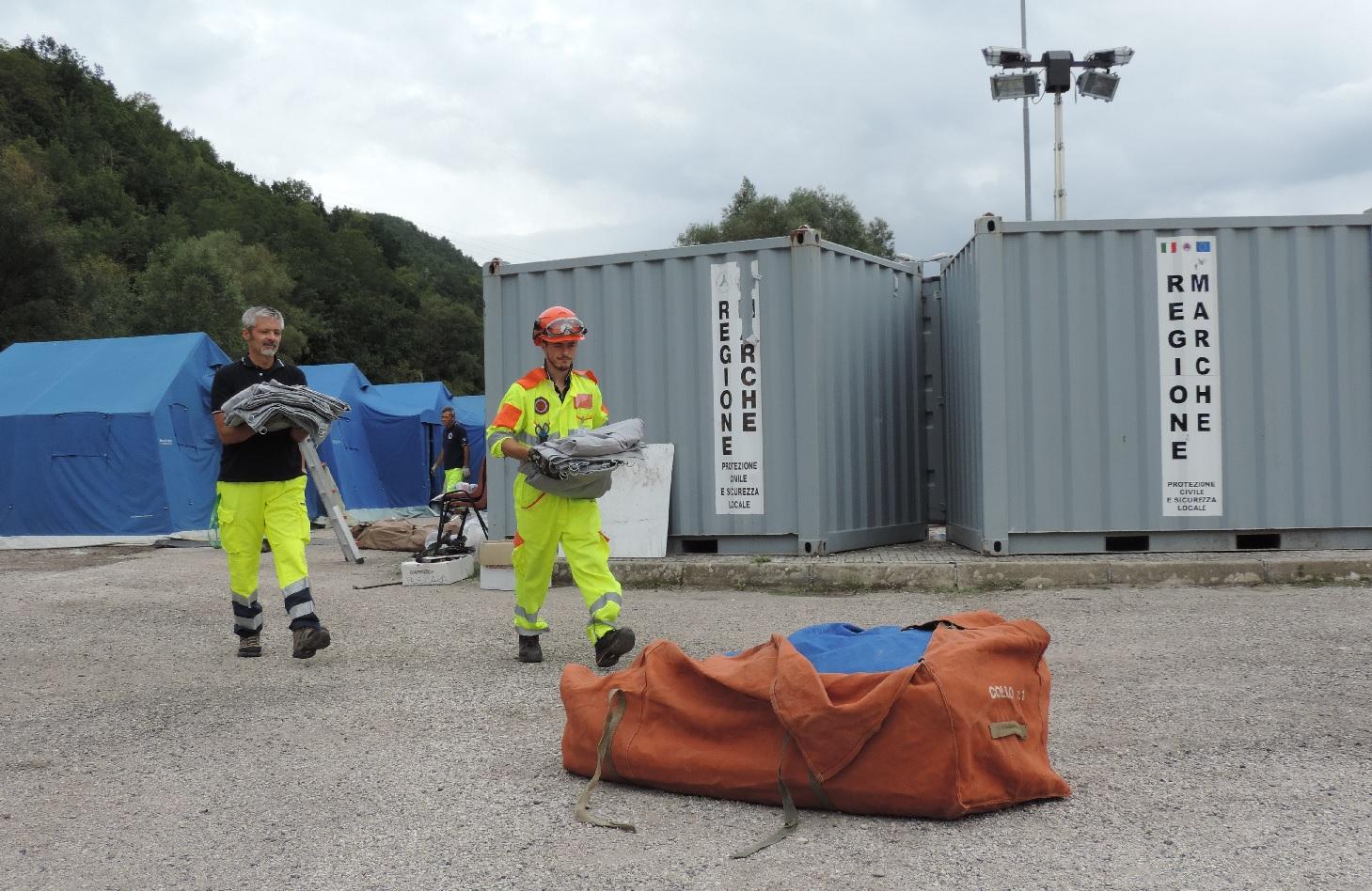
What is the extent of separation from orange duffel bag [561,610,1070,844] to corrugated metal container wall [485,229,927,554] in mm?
6260

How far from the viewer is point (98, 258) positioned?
50219mm

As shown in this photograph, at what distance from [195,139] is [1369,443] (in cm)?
8654

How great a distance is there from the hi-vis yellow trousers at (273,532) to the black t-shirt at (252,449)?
5cm

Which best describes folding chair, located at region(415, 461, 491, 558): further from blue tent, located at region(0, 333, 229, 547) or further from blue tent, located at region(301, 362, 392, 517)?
blue tent, located at region(301, 362, 392, 517)

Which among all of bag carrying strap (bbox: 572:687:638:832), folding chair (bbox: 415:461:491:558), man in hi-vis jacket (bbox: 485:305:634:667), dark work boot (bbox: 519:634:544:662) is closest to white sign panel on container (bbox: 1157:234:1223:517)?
man in hi-vis jacket (bbox: 485:305:634:667)

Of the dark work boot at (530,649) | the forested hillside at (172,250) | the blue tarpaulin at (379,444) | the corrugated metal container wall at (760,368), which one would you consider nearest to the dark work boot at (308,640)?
the dark work boot at (530,649)

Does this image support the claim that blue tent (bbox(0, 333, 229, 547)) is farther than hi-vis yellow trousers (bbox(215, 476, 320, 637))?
Yes

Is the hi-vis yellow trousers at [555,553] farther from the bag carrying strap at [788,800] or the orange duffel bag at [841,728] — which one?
the bag carrying strap at [788,800]

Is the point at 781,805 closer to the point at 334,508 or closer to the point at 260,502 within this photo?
the point at 260,502

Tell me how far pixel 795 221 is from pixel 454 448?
128 ft

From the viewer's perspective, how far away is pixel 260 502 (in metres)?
6.25

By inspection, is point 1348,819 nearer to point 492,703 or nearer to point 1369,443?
point 492,703

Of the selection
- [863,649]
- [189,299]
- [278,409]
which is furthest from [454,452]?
[189,299]

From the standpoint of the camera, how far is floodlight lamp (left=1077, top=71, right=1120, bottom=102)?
1803 cm
